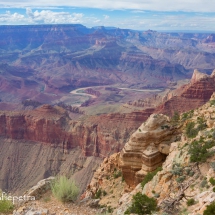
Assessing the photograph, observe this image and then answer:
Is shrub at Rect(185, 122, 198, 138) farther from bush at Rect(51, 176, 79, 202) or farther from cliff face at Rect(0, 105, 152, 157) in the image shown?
cliff face at Rect(0, 105, 152, 157)

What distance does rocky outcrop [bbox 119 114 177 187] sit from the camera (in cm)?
2358

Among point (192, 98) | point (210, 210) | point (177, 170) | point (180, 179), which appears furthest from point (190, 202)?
point (192, 98)

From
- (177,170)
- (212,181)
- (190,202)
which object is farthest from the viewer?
(177,170)

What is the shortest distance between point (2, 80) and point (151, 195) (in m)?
185

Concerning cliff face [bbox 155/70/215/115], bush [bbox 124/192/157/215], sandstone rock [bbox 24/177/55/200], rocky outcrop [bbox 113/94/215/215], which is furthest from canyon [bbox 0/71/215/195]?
bush [bbox 124/192/157/215]

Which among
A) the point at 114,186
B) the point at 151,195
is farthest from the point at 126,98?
the point at 151,195

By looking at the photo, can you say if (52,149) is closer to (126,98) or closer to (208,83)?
(208,83)

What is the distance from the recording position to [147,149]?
2406cm

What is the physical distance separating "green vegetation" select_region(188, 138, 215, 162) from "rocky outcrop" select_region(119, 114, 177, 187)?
4.58 meters

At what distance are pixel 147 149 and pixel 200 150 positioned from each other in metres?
6.51

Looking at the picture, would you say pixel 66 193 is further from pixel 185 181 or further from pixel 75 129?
pixel 75 129

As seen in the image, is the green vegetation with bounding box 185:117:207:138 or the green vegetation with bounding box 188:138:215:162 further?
the green vegetation with bounding box 185:117:207:138

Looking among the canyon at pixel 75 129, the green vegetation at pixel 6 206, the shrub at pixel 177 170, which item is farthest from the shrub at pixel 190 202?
the canyon at pixel 75 129

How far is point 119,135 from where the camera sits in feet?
225
